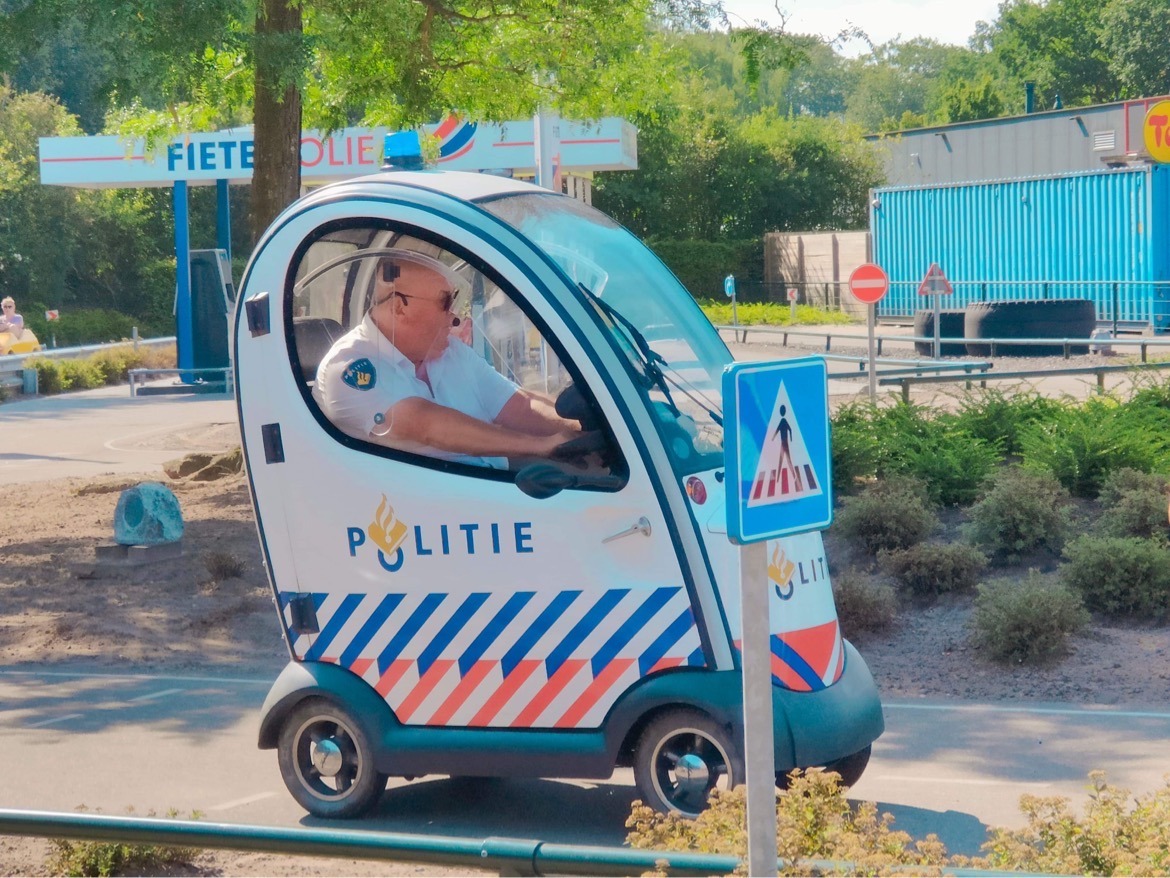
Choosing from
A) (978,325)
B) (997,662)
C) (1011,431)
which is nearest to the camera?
(997,662)

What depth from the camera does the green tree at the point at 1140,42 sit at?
79.6 m

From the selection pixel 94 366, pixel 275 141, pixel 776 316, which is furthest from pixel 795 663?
pixel 776 316

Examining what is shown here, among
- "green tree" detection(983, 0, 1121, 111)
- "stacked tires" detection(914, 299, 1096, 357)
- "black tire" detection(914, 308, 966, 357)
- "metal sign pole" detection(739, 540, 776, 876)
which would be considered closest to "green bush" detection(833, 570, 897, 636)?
"metal sign pole" detection(739, 540, 776, 876)

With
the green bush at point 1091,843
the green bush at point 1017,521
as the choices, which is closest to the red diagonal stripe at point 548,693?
the green bush at point 1091,843

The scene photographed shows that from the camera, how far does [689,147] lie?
5916 cm

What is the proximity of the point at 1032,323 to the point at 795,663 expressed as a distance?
80.0ft

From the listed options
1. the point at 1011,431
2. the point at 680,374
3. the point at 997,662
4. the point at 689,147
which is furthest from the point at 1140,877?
the point at 689,147

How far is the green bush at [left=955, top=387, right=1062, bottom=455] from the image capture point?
1269 centimetres

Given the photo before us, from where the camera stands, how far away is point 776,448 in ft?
10.8

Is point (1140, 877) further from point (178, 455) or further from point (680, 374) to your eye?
point (178, 455)

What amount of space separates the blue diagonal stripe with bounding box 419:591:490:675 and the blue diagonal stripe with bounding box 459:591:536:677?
2.9 inches

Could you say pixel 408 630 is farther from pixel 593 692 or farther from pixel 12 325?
pixel 12 325

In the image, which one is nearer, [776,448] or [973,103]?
[776,448]

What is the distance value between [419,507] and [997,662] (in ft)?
13.1
